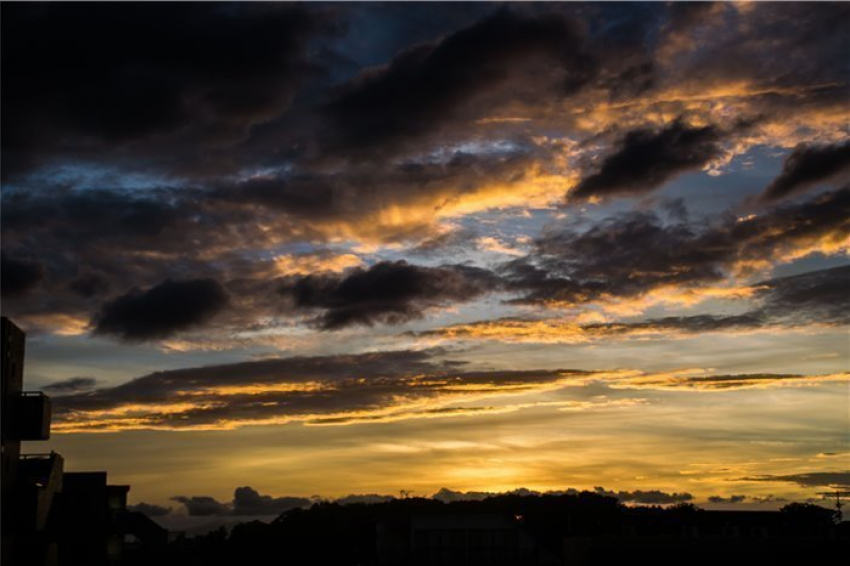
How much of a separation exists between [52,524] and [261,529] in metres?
131

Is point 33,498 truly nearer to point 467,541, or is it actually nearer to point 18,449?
point 18,449

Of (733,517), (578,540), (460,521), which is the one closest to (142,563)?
(460,521)

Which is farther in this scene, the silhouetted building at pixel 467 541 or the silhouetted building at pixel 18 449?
the silhouetted building at pixel 467 541

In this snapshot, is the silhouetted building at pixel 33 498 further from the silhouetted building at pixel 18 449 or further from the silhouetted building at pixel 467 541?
the silhouetted building at pixel 467 541

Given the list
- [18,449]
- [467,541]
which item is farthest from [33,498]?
[467,541]

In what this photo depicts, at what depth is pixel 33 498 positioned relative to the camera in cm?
→ 5766

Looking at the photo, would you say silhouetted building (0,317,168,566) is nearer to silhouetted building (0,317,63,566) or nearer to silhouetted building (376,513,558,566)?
silhouetted building (0,317,63,566)

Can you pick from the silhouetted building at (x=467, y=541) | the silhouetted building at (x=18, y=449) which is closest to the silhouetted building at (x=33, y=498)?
the silhouetted building at (x=18, y=449)

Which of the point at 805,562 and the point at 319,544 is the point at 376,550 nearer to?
the point at 805,562

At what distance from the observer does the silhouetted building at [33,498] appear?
183ft

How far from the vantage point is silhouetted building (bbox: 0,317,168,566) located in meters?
55.8

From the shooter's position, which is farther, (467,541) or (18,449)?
(467,541)

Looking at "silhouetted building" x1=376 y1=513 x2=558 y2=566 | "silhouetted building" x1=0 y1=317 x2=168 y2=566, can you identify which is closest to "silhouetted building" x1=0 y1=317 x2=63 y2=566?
"silhouetted building" x1=0 y1=317 x2=168 y2=566

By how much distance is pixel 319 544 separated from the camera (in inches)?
6914
